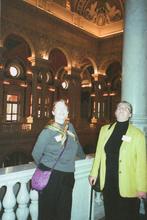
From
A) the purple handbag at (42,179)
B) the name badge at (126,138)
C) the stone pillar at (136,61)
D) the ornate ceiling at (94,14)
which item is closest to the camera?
the purple handbag at (42,179)

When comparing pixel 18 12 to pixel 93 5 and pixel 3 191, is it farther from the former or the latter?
pixel 3 191

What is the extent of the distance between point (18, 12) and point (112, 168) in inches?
587

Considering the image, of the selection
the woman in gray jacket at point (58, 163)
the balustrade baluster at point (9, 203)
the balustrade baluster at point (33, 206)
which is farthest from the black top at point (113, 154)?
the balustrade baluster at point (9, 203)

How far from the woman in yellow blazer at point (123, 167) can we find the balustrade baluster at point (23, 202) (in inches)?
32.8

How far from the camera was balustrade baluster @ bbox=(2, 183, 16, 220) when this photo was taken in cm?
271

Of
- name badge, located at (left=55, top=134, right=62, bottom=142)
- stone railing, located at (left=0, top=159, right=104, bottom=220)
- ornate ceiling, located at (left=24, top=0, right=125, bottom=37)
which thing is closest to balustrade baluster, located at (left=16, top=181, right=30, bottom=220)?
stone railing, located at (left=0, top=159, right=104, bottom=220)

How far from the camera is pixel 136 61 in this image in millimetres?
4484

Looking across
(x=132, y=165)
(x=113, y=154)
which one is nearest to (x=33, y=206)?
(x=113, y=154)

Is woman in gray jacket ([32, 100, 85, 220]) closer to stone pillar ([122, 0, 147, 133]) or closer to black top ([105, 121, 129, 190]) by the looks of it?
black top ([105, 121, 129, 190])

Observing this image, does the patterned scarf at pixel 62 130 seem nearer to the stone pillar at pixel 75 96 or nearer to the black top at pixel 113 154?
the black top at pixel 113 154

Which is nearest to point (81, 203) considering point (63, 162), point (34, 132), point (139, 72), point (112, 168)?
point (112, 168)

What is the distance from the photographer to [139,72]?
4.47 meters

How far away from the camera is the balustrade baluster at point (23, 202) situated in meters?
2.83

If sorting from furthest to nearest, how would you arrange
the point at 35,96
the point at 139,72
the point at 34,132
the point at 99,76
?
1. the point at 99,76
2. the point at 35,96
3. the point at 34,132
4. the point at 139,72
